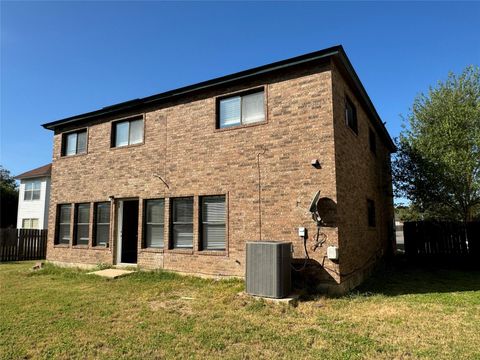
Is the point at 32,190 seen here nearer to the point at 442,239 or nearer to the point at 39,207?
the point at 39,207

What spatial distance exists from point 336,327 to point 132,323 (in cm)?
344

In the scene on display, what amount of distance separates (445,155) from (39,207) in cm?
2885

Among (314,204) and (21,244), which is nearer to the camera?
(314,204)

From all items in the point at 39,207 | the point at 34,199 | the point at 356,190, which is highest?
the point at 34,199

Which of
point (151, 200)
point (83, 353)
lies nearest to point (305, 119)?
point (151, 200)

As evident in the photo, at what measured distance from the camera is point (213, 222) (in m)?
9.49

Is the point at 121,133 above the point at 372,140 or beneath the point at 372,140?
beneath

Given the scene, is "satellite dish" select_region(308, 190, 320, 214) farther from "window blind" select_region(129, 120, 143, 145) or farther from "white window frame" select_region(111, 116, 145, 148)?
"window blind" select_region(129, 120, 143, 145)

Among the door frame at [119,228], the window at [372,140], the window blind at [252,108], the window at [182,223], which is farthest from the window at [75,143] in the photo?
the window at [372,140]

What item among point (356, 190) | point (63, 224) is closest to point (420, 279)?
point (356, 190)

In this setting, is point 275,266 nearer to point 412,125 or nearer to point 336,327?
point 336,327

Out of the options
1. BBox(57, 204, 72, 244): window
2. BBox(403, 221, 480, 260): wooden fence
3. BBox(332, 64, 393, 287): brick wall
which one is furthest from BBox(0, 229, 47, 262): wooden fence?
BBox(403, 221, 480, 260): wooden fence

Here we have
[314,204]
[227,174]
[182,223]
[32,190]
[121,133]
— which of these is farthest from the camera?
[32,190]

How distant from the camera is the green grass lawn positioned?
4.49 m
